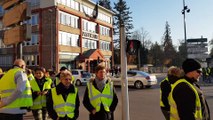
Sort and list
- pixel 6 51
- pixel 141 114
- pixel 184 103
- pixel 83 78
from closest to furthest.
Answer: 1. pixel 184 103
2. pixel 141 114
3. pixel 83 78
4. pixel 6 51

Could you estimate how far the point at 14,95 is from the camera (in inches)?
194

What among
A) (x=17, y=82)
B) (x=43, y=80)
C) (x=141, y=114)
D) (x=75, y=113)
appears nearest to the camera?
(x=17, y=82)

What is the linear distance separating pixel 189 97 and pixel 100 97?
241cm

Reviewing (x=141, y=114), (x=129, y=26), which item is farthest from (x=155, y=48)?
(x=141, y=114)

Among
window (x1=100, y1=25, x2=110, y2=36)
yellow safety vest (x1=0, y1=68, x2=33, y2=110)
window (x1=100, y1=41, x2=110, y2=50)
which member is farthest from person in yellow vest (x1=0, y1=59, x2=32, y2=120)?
window (x1=100, y1=25, x2=110, y2=36)

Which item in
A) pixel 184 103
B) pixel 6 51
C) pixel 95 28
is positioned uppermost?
pixel 95 28

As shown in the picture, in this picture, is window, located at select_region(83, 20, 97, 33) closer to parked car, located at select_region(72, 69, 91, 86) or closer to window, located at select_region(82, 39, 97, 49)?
window, located at select_region(82, 39, 97, 49)

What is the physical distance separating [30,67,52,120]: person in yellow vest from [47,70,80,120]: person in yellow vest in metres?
2.53

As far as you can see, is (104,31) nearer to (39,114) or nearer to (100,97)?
(39,114)

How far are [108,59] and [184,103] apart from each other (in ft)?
197

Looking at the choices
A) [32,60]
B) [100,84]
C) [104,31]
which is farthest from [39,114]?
[104,31]

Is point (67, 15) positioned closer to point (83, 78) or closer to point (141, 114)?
point (83, 78)

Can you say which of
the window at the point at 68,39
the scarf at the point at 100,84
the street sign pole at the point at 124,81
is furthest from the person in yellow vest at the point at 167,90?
the window at the point at 68,39

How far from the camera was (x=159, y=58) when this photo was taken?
3757 inches
